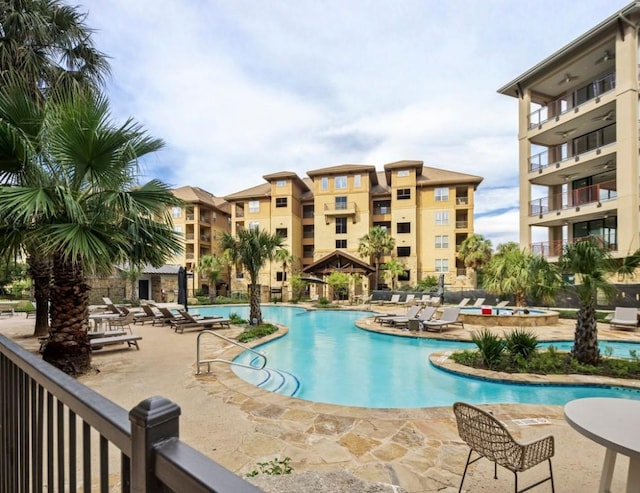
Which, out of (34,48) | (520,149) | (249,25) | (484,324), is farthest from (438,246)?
(34,48)

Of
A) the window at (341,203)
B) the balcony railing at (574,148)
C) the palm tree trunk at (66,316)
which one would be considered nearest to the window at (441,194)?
the window at (341,203)

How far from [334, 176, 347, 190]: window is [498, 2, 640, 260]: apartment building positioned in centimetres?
1775

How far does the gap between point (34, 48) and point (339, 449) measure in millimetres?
13207

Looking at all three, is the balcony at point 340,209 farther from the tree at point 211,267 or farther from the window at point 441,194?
the tree at point 211,267

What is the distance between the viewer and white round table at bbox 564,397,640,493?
275cm

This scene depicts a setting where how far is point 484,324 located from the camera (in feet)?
51.9

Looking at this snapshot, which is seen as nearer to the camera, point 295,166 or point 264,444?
point 264,444

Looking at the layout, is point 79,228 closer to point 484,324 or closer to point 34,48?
point 34,48

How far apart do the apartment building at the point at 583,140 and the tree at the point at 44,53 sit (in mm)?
23089

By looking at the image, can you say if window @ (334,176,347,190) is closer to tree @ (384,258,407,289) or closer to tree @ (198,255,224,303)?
tree @ (384,258,407,289)

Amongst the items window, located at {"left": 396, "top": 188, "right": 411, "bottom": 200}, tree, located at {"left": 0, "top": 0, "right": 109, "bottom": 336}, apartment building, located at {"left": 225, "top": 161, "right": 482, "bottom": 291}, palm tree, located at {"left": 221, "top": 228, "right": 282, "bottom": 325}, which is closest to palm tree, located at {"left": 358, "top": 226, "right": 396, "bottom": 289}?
apartment building, located at {"left": 225, "top": 161, "right": 482, "bottom": 291}

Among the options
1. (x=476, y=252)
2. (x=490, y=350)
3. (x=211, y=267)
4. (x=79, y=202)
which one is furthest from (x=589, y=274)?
(x=211, y=267)

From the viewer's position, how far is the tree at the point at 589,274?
7664 millimetres

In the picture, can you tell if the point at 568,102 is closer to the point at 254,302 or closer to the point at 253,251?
the point at 253,251
